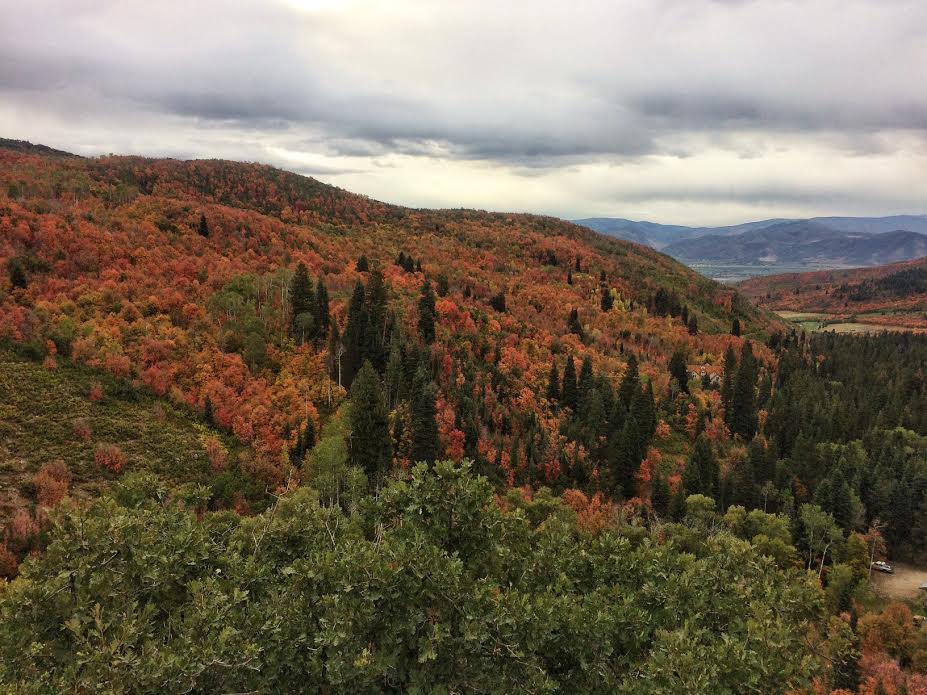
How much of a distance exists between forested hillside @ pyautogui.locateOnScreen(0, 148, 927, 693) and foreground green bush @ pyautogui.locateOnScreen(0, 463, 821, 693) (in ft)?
0.38

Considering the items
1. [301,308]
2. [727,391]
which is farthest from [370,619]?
[727,391]

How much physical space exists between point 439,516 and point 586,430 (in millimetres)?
89702

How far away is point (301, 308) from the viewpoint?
10619 centimetres

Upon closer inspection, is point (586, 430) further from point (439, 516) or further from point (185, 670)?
point (185, 670)

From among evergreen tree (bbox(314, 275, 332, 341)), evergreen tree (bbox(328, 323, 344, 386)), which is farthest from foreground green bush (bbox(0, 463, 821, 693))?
evergreen tree (bbox(314, 275, 332, 341))

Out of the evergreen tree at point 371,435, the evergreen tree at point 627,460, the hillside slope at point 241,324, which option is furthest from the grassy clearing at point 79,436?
the evergreen tree at point 627,460

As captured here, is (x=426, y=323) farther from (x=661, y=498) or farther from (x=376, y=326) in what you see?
(x=661, y=498)

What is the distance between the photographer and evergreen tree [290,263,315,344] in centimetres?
10131

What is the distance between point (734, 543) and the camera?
26.9 m

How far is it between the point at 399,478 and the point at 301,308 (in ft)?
302

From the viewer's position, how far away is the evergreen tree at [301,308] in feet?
332

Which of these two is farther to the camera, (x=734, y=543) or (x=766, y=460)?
(x=766, y=460)

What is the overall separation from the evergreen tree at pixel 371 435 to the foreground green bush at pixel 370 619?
56130 mm

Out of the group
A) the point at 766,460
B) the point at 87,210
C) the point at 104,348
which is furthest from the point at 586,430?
the point at 87,210
